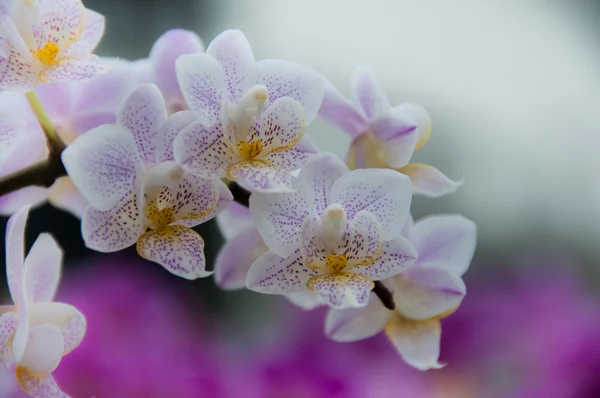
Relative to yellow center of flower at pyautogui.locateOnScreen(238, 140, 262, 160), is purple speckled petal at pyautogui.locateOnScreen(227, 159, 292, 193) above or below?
below

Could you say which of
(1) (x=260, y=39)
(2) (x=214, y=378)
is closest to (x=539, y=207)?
(1) (x=260, y=39)

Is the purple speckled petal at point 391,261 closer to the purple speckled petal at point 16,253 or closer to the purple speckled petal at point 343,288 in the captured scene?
the purple speckled petal at point 343,288

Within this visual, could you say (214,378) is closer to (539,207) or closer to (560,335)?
(560,335)

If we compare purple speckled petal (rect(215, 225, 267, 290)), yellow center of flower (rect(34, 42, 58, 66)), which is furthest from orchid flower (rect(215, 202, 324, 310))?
yellow center of flower (rect(34, 42, 58, 66))

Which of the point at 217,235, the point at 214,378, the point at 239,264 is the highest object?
the point at 239,264

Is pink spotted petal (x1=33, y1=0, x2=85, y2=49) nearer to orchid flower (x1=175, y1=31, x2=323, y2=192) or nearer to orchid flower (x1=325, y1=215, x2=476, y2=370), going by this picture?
orchid flower (x1=175, y1=31, x2=323, y2=192)

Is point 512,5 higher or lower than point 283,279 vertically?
lower

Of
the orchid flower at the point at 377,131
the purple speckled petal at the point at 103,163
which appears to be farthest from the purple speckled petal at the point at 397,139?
the purple speckled petal at the point at 103,163
